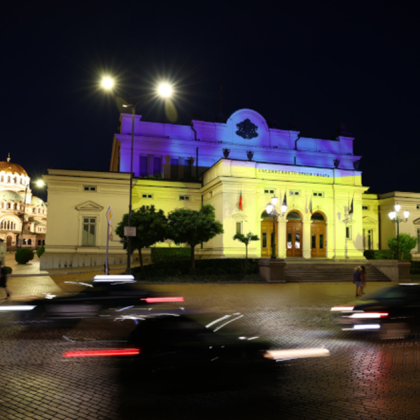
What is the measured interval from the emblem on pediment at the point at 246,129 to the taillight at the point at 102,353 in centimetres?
3979

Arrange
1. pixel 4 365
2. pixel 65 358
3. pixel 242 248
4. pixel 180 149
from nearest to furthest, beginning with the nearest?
pixel 4 365
pixel 65 358
pixel 242 248
pixel 180 149

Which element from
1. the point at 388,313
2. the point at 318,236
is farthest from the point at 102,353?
the point at 318,236

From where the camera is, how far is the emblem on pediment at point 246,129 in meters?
45.5

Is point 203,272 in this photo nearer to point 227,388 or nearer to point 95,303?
point 95,303

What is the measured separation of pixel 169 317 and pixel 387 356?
4436 mm

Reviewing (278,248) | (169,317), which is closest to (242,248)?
(278,248)

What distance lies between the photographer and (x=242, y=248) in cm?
3238

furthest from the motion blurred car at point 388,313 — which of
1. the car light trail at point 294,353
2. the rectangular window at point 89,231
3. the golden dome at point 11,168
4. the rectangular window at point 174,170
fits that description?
the golden dome at point 11,168

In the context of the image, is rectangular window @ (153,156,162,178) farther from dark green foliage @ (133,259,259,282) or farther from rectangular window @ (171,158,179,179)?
dark green foliage @ (133,259,259,282)

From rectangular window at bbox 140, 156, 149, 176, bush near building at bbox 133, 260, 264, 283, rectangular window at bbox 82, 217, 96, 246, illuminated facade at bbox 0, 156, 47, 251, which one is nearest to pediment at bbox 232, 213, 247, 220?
bush near building at bbox 133, 260, 264, 283

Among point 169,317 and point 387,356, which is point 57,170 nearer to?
point 169,317

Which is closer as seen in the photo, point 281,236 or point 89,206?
point 281,236

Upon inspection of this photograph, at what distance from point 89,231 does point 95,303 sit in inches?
1020

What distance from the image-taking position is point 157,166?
42438mm
